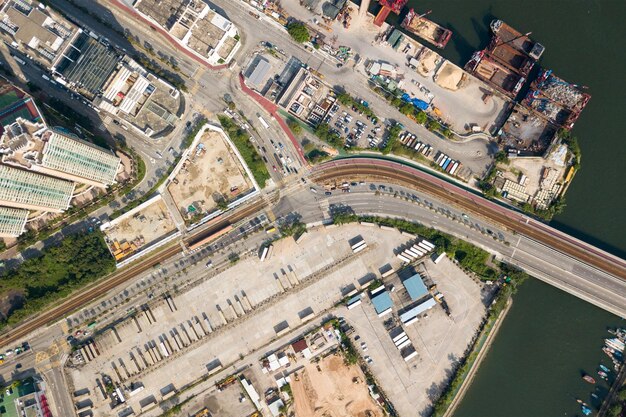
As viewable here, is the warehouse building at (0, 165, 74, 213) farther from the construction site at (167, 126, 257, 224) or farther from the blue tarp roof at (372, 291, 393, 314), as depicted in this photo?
the blue tarp roof at (372, 291, 393, 314)

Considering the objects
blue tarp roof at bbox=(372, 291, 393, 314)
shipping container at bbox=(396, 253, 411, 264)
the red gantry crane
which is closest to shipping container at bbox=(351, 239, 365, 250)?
shipping container at bbox=(396, 253, 411, 264)

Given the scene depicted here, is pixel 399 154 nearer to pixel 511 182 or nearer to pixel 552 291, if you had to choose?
pixel 511 182

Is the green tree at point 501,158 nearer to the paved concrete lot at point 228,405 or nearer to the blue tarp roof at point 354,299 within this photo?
the blue tarp roof at point 354,299

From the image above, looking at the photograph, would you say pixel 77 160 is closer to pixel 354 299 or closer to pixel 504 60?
pixel 354 299

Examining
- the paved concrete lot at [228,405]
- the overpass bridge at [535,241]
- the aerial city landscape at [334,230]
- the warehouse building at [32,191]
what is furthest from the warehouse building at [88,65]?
the paved concrete lot at [228,405]

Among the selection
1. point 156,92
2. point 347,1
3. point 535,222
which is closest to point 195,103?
point 156,92

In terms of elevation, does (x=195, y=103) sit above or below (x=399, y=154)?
below

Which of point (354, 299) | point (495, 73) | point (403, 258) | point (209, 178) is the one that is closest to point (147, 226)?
point (209, 178)

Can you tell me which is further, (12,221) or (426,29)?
(426,29)
